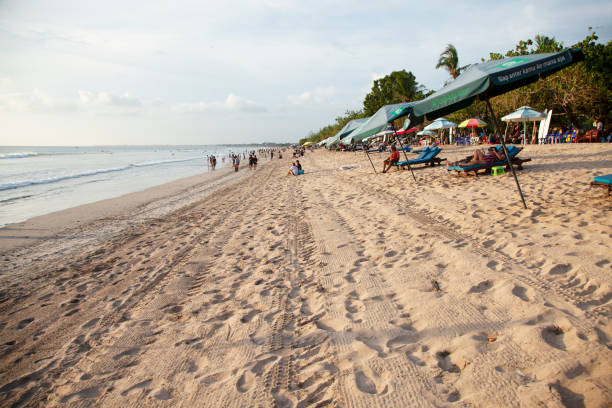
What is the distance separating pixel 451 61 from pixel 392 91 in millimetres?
12442

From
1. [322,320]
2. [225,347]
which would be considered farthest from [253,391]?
[322,320]

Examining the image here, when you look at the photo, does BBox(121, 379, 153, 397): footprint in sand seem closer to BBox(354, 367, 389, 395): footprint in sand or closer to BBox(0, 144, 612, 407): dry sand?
BBox(0, 144, 612, 407): dry sand

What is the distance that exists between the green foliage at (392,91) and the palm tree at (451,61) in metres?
4.51

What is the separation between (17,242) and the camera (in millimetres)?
6723

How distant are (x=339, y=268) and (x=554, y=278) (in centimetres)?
215

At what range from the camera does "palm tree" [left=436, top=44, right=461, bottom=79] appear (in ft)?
99.7

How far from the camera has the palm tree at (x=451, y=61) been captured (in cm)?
3038

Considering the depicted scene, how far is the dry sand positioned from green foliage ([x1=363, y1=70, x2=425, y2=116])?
1377 inches

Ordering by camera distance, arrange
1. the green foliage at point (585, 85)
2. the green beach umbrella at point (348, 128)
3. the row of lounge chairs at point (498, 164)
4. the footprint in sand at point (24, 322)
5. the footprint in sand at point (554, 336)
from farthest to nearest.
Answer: the green foliage at point (585, 85) < the green beach umbrella at point (348, 128) < the row of lounge chairs at point (498, 164) < the footprint in sand at point (24, 322) < the footprint in sand at point (554, 336)

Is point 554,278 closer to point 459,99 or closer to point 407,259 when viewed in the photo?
point 407,259

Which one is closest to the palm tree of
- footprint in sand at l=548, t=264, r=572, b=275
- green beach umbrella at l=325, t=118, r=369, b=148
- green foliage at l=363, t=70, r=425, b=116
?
green foliage at l=363, t=70, r=425, b=116

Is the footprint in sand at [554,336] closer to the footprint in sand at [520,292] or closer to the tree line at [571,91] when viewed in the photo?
the footprint in sand at [520,292]

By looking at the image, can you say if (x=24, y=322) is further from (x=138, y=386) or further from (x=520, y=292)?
(x=520, y=292)

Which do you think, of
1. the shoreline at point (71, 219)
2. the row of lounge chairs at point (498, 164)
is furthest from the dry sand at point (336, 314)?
the shoreline at point (71, 219)
